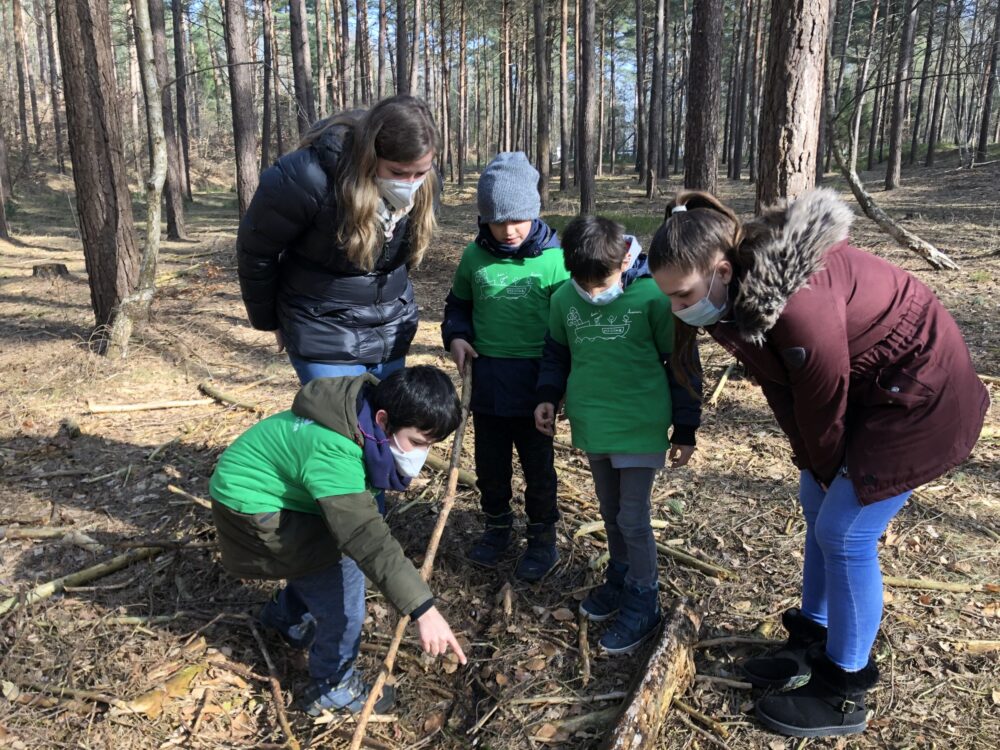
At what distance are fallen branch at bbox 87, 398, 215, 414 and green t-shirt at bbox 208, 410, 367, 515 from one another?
3300 millimetres

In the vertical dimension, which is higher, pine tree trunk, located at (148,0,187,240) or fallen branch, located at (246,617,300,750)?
pine tree trunk, located at (148,0,187,240)

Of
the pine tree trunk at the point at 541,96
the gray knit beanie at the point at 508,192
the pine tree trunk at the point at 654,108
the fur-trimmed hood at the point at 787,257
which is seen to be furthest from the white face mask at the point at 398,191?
the pine tree trunk at the point at 654,108

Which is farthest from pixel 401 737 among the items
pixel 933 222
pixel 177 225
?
pixel 177 225

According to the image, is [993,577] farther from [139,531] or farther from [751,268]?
[139,531]

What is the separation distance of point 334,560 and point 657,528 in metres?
1.83

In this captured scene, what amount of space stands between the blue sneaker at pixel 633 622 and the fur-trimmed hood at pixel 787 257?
1.37 m

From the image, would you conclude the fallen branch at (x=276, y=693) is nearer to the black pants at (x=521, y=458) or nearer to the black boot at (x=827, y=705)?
the black pants at (x=521, y=458)

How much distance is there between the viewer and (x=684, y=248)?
1.89 metres

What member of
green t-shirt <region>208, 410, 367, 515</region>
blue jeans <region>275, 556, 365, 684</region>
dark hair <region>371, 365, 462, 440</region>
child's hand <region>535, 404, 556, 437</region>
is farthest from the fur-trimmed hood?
blue jeans <region>275, 556, 365, 684</region>

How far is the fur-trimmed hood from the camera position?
175 cm

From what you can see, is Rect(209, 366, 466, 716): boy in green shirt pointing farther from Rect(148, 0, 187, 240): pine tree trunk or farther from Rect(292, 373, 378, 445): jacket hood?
Rect(148, 0, 187, 240): pine tree trunk

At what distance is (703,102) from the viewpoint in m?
7.19

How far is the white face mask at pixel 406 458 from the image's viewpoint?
215 centimetres

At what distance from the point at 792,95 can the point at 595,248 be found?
329 centimetres
